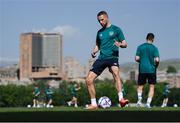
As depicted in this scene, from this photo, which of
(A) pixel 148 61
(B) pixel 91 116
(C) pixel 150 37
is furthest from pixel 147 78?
(B) pixel 91 116

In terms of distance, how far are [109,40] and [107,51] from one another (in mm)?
232

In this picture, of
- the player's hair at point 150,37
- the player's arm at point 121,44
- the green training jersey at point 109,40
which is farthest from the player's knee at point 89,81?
the player's hair at point 150,37

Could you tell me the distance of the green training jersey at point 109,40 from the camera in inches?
421

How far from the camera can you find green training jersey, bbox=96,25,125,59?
35.1 ft

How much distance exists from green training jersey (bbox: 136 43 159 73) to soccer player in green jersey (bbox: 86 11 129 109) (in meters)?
1.51

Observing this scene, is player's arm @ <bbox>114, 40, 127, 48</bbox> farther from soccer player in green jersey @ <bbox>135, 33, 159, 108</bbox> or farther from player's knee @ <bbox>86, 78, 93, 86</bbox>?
soccer player in green jersey @ <bbox>135, 33, 159, 108</bbox>

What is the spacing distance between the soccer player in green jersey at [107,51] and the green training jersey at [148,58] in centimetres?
151

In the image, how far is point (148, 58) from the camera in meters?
12.2

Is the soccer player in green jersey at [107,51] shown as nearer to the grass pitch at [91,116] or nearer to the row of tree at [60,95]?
the grass pitch at [91,116]

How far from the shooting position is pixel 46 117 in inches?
314

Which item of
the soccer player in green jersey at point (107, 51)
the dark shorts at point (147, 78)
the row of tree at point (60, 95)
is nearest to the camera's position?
the soccer player in green jersey at point (107, 51)

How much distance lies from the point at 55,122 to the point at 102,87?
115519 millimetres

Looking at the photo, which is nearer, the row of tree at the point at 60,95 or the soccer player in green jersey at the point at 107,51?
the soccer player in green jersey at the point at 107,51

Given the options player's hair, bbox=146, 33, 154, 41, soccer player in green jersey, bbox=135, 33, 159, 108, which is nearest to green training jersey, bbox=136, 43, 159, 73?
soccer player in green jersey, bbox=135, 33, 159, 108
